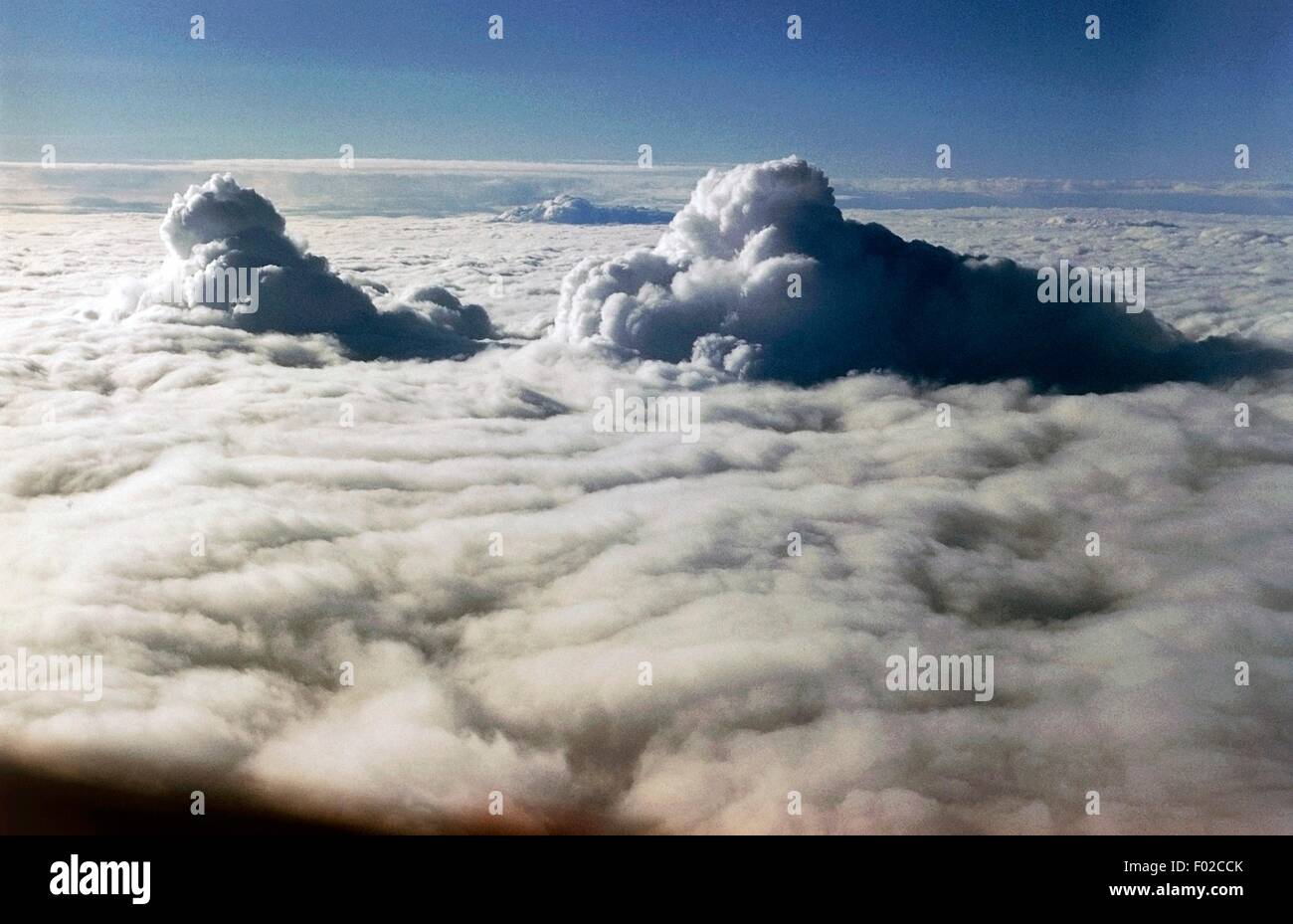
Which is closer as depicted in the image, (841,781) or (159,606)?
(841,781)

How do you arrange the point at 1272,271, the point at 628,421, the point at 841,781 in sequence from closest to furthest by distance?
the point at 841,781 → the point at 628,421 → the point at 1272,271

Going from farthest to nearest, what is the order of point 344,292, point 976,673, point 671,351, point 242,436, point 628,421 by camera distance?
point 344,292 → point 671,351 → point 628,421 → point 242,436 → point 976,673

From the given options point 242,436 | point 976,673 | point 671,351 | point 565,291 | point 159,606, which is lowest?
point 976,673

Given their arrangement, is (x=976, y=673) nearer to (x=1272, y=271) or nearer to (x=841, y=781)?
(x=841, y=781)

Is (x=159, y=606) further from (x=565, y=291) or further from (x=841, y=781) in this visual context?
(x=565, y=291)

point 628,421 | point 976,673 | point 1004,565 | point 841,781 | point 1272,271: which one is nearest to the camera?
point 841,781

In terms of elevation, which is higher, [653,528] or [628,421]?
[628,421]

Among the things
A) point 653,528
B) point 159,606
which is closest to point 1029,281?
point 653,528
